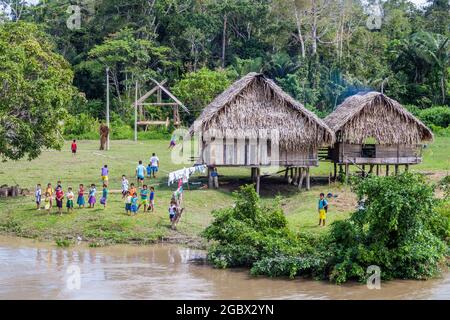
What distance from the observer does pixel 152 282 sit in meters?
18.5

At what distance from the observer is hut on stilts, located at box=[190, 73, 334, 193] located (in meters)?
28.6

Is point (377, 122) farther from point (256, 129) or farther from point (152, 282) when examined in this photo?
point (152, 282)

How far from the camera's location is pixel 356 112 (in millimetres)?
29594

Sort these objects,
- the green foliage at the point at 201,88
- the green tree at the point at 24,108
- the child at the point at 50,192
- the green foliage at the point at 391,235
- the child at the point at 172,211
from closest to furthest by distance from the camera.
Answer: the green foliage at the point at 391,235
the child at the point at 172,211
the child at the point at 50,192
the green tree at the point at 24,108
the green foliage at the point at 201,88

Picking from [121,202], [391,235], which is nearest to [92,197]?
[121,202]

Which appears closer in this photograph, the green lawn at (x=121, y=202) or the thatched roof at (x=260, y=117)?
the green lawn at (x=121, y=202)

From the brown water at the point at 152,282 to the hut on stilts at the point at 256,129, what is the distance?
7780 mm

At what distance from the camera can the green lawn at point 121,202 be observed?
77.0 ft

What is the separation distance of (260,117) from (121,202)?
6015 mm

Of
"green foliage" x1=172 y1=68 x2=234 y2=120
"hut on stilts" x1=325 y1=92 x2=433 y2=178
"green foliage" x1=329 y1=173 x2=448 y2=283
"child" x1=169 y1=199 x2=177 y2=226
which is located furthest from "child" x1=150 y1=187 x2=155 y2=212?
"green foliage" x1=172 y1=68 x2=234 y2=120

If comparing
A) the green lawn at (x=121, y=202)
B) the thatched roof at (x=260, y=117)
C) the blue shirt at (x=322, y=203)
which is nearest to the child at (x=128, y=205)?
the green lawn at (x=121, y=202)

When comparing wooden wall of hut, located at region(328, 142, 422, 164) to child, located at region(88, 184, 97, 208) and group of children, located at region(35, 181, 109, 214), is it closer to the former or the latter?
group of children, located at region(35, 181, 109, 214)

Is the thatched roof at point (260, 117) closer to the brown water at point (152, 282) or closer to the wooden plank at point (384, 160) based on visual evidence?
the wooden plank at point (384, 160)

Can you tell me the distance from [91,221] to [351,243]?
8.19 meters
